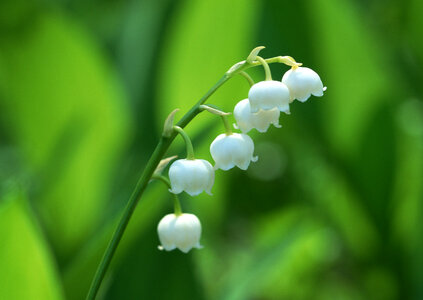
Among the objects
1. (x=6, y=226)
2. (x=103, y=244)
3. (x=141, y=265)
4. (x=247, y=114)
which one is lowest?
(x=141, y=265)

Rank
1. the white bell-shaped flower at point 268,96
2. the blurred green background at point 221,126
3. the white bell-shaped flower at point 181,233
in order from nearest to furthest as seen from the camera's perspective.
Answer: the white bell-shaped flower at point 268,96
the white bell-shaped flower at point 181,233
the blurred green background at point 221,126

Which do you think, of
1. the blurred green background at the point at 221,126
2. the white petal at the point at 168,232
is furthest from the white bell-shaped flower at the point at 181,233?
the blurred green background at the point at 221,126

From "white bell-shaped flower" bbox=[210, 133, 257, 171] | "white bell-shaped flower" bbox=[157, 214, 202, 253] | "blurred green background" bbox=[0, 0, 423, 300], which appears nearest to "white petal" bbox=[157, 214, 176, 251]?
"white bell-shaped flower" bbox=[157, 214, 202, 253]

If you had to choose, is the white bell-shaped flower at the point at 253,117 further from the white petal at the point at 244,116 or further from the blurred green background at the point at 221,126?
the blurred green background at the point at 221,126

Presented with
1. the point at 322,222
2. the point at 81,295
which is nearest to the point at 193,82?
the point at 322,222

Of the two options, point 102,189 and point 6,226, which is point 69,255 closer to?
point 102,189

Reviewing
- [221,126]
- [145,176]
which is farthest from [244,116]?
[221,126]

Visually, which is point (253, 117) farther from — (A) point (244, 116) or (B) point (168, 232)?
(B) point (168, 232)
